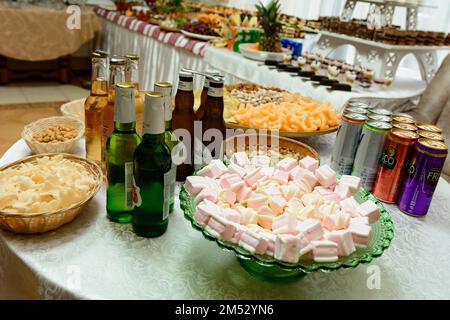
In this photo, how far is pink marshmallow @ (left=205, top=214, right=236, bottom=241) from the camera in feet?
1.98

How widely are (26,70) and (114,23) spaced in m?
1.13

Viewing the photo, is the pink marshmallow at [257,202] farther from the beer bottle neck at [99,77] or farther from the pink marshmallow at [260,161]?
the beer bottle neck at [99,77]

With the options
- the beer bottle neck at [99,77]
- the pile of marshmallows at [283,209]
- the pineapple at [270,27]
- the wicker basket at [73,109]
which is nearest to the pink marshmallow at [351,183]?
the pile of marshmallows at [283,209]

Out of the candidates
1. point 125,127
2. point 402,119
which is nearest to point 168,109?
point 125,127

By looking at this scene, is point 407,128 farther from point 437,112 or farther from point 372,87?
point 372,87

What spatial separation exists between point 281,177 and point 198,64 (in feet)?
Answer: 7.59

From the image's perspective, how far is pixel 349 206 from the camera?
71 cm

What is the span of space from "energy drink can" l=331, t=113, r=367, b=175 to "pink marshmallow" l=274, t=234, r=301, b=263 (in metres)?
0.49

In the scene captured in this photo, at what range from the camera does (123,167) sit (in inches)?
29.0

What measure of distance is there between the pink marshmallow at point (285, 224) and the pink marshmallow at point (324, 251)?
5cm

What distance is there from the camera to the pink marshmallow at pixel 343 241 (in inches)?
23.7

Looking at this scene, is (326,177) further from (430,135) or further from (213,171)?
(430,135)

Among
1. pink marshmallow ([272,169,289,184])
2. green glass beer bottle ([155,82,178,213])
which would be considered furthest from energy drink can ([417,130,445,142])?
green glass beer bottle ([155,82,178,213])
